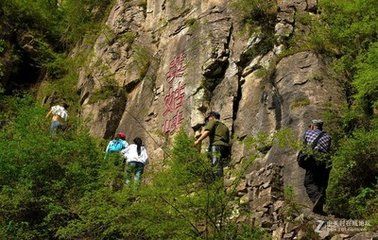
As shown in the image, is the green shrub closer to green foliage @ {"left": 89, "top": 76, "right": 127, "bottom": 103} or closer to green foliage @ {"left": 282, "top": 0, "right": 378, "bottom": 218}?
green foliage @ {"left": 282, "top": 0, "right": 378, "bottom": 218}

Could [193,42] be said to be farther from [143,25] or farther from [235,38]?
[143,25]

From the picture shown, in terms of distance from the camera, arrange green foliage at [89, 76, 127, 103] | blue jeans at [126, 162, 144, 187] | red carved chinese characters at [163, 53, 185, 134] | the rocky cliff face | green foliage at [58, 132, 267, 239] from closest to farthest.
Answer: green foliage at [58, 132, 267, 239]
blue jeans at [126, 162, 144, 187]
the rocky cliff face
red carved chinese characters at [163, 53, 185, 134]
green foliage at [89, 76, 127, 103]

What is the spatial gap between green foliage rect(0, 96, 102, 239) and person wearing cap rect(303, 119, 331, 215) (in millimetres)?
3308

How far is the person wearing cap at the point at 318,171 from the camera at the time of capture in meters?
9.15

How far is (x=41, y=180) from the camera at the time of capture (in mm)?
10758

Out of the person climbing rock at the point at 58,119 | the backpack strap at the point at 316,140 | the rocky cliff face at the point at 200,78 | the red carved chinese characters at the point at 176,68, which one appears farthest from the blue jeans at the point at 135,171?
the red carved chinese characters at the point at 176,68

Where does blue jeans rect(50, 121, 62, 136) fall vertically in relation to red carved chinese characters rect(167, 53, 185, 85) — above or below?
above

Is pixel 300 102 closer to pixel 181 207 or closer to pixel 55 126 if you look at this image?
pixel 181 207

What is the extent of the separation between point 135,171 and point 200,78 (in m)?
3.17

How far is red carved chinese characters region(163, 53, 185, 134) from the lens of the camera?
554 inches

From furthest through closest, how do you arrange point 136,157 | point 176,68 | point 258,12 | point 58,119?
point 176,68 < point 58,119 < point 258,12 < point 136,157

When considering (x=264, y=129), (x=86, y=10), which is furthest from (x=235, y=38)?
(x=86, y=10)

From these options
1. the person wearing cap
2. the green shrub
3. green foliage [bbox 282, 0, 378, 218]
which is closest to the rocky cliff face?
the green shrub

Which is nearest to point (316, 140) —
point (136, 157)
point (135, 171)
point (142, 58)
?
point (135, 171)
